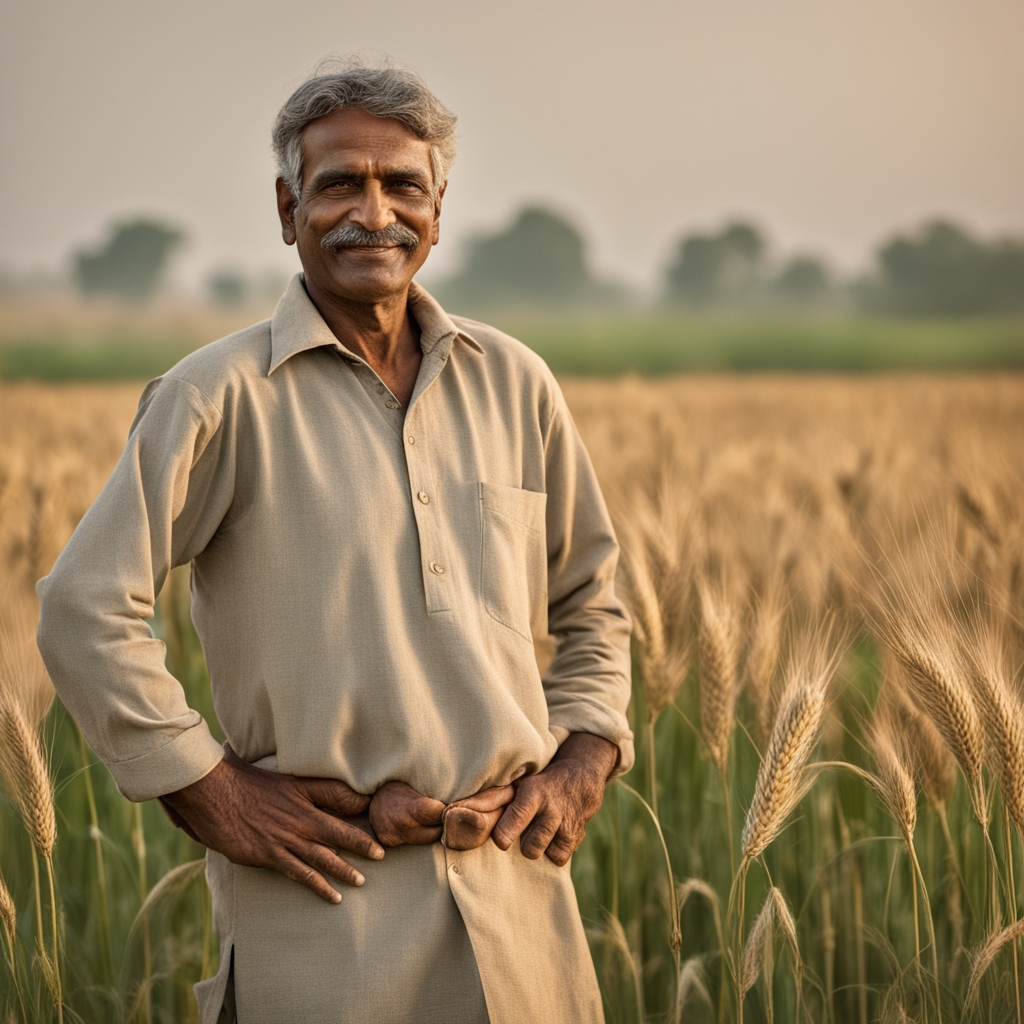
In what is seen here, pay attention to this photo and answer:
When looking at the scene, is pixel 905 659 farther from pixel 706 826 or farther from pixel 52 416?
pixel 52 416

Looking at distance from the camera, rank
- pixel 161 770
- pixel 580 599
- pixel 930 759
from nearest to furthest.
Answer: pixel 161 770, pixel 580 599, pixel 930 759

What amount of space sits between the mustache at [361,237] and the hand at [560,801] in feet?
3.19

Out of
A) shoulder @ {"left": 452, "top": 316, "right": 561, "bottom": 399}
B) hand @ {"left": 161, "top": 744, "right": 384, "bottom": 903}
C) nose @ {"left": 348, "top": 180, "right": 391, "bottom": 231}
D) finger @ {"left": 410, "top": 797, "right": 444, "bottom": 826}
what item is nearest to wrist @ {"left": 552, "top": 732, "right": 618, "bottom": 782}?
finger @ {"left": 410, "top": 797, "right": 444, "bottom": 826}

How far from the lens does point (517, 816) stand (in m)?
1.89

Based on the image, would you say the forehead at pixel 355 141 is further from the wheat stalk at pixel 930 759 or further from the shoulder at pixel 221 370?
the wheat stalk at pixel 930 759

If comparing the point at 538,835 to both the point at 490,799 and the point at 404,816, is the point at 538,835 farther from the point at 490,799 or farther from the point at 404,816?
the point at 404,816

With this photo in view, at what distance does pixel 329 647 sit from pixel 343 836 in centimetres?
31

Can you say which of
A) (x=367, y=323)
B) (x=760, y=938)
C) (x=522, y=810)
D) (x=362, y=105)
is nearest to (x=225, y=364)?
(x=367, y=323)

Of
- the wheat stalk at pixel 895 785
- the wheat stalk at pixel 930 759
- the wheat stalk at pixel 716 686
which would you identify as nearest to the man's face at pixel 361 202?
the wheat stalk at pixel 716 686

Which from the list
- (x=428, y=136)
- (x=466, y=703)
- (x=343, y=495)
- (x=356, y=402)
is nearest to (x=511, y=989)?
(x=466, y=703)

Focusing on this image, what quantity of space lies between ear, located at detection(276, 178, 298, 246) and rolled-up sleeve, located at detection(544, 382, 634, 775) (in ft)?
1.93

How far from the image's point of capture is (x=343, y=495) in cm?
187

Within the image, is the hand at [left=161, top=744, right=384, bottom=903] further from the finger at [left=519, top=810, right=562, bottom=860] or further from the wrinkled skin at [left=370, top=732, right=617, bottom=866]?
the finger at [left=519, top=810, right=562, bottom=860]

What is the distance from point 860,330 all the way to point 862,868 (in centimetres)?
4692
